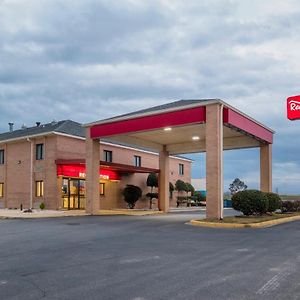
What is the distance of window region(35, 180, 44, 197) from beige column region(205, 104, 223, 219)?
17.8 meters

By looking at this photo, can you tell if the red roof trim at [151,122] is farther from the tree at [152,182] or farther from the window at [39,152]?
the tree at [152,182]

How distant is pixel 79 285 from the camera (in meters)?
6.84

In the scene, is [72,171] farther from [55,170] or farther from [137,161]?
[137,161]

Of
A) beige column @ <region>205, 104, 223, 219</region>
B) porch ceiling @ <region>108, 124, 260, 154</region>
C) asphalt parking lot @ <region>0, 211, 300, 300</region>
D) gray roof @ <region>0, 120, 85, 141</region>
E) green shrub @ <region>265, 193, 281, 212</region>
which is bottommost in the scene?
asphalt parking lot @ <region>0, 211, 300, 300</region>

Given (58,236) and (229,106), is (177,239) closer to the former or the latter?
(58,236)

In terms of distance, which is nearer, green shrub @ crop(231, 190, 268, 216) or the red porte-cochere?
green shrub @ crop(231, 190, 268, 216)

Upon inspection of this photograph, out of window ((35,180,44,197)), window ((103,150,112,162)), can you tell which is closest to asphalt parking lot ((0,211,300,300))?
window ((35,180,44,197))

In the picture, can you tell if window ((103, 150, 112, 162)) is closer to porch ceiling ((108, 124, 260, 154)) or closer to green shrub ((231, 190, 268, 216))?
porch ceiling ((108, 124, 260, 154))

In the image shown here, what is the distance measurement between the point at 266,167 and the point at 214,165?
9.89 m

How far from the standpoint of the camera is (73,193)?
3428 centimetres

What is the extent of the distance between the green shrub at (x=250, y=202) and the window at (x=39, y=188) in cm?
1785

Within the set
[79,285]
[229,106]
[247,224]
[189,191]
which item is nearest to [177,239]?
[247,224]

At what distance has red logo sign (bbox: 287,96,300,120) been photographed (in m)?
19.0

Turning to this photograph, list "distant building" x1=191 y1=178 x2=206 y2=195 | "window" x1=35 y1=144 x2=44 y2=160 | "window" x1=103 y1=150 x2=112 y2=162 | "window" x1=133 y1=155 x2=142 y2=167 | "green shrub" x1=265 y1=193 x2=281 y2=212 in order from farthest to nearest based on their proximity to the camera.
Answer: "distant building" x1=191 y1=178 x2=206 y2=195
"window" x1=133 y1=155 x2=142 y2=167
"window" x1=103 y1=150 x2=112 y2=162
"window" x1=35 y1=144 x2=44 y2=160
"green shrub" x1=265 y1=193 x2=281 y2=212
